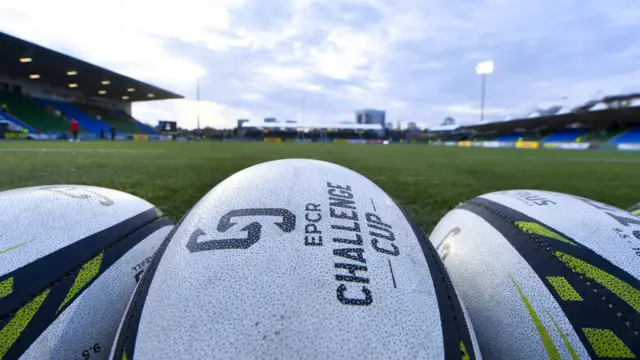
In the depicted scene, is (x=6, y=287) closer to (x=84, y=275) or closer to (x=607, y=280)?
(x=84, y=275)

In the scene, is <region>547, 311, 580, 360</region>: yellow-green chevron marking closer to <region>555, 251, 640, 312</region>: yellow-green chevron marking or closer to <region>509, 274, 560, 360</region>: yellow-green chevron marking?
<region>509, 274, 560, 360</region>: yellow-green chevron marking

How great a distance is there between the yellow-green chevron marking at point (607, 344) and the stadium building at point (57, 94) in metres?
27.2

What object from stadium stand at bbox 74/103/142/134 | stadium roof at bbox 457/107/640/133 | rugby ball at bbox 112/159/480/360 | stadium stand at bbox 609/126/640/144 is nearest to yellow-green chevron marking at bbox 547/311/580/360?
rugby ball at bbox 112/159/480/360

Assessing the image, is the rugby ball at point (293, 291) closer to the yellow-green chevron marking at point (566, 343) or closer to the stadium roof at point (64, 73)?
the yellow-green chevron marking at point (566, 343)

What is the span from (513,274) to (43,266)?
3.94 ft

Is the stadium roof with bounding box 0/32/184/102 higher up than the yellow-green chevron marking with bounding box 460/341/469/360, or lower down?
higher up

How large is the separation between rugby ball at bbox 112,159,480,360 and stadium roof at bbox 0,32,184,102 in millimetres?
26583

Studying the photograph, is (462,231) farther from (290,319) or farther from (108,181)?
(108,181)

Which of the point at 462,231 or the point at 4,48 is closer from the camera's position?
the point at 462,231

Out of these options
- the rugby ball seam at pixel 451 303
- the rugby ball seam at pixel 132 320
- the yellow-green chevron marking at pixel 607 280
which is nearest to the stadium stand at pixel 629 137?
the yellow-green chevron marking at pixel 607 280

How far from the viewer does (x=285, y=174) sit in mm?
1157

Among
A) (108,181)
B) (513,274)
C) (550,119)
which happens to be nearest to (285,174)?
(513,274)

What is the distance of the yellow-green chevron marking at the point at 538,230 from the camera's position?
3.74ft

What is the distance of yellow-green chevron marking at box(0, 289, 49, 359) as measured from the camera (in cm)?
77
